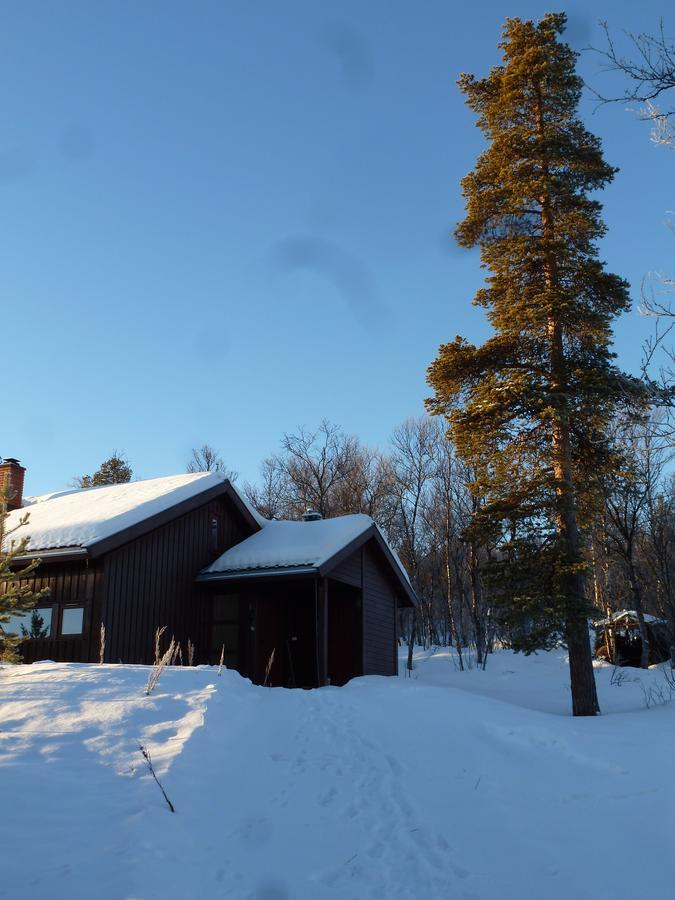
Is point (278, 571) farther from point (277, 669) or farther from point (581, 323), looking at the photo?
point (581, 323)

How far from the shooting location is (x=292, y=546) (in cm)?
1658

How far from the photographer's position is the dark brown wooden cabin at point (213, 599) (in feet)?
45.6

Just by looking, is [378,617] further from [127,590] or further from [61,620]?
[61,620]

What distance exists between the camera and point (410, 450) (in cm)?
3716

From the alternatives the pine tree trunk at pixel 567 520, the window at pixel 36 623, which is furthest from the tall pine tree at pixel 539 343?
the window at pixel 36 623

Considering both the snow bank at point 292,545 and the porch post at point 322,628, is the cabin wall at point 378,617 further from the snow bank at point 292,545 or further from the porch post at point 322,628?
the porch post at point 322,628

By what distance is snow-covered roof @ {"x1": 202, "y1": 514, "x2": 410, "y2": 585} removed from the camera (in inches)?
610

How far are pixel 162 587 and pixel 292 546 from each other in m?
3.17

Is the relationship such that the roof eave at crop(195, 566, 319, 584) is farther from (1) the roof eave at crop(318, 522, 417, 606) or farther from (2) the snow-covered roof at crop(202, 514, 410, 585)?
(1) the roof eave at crop(318, 522, 417, 606)

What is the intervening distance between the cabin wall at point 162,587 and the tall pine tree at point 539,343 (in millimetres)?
6611

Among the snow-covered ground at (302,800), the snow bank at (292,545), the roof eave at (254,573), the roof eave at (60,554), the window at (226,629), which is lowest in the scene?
the snow-covered ground at (302,800)

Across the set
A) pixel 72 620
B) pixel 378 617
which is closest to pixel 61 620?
pixel 72 620

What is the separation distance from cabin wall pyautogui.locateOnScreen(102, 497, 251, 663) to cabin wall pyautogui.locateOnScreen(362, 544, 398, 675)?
159 inches

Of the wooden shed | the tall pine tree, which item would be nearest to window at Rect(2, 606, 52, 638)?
the tall pine tree
